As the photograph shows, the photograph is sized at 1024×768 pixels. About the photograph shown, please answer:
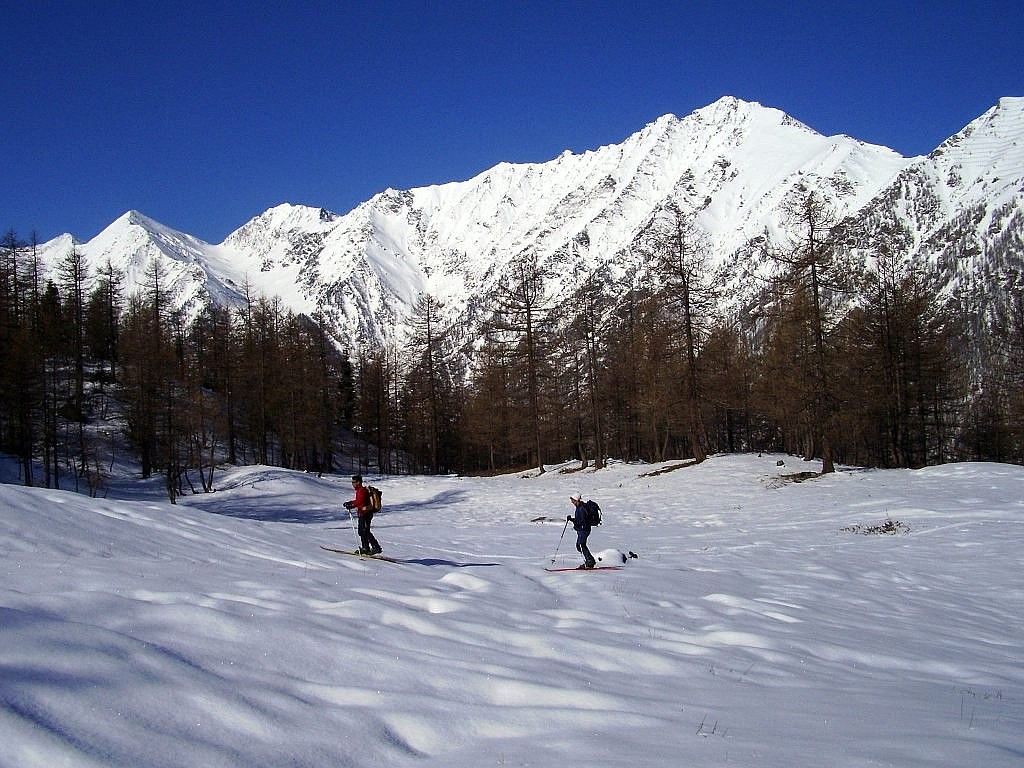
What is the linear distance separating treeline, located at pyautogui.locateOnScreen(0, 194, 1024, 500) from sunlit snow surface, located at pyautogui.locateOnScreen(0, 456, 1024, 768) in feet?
53.2

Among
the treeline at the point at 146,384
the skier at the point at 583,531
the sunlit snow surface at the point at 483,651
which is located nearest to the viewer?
the sunlit snow surface at the point at 483,651

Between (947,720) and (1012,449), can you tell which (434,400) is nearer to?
(1012,449)

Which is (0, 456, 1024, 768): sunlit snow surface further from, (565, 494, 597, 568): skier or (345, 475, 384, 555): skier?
(345, 475, 384, 555): skier

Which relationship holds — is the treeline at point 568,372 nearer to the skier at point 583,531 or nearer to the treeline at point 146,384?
the treeline at point 146,384

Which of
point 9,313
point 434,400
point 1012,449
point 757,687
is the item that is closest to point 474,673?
point 757,687

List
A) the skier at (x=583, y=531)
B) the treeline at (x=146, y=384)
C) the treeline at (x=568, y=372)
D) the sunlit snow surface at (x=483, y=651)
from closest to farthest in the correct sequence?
the sunlit snow surface at (x=483, y=651), the skier at (x=583, y=531), the treeline at (x=568, y=372), the treeline at (x=146, y=384)

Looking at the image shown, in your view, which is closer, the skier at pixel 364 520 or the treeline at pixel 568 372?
the skier at pixel 364 520

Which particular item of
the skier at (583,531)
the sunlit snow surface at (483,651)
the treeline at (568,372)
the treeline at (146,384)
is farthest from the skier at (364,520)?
the treeline at (568,372)

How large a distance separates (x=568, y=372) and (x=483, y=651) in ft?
122

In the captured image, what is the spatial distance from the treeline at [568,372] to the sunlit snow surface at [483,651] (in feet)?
53.2

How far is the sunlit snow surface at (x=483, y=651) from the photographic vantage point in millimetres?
3182

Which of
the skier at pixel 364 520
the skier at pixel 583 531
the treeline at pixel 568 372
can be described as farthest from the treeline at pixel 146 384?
the skier at pixel 583 531

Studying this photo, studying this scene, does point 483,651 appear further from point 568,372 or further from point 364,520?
point 568,372

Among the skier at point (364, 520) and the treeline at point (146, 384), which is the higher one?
the treeline at point (146, 384)
